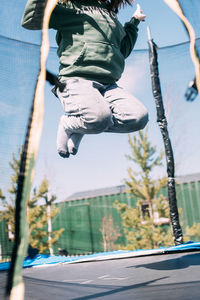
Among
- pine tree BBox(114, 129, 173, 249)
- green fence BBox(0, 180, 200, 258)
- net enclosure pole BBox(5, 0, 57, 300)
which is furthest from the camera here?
green fence BBox(0, 180, 200, 258)

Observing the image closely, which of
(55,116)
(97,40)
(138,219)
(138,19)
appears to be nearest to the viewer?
(97,40)

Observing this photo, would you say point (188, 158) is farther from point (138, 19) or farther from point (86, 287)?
point (86, 287)

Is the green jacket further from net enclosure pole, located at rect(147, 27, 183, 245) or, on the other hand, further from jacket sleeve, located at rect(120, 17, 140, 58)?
net enclosure pole, located at rect(147, 27, 183, 245)

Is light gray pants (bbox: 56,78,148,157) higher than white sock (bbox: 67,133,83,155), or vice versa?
light gray pants (bbox: 56,78,148,157)

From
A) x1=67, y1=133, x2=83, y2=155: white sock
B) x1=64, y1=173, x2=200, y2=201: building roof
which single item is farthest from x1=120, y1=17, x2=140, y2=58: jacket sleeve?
x1=64, y1=173, x2=200, y2=201: building roof

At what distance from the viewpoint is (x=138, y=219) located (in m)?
4.94

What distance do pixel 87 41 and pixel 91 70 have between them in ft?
0.35

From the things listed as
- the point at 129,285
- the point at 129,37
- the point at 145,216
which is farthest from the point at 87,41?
the point at 145,216

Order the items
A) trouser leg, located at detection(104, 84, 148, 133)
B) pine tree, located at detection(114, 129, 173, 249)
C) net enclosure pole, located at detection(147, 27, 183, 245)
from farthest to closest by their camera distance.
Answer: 1. pine tree, located at detection(114, 129, 173, 249)
2. net enclosure pole, located at detection(147, 27, 183, 245)
3. trouser leg, located at detection(104, 84, 148, 133)

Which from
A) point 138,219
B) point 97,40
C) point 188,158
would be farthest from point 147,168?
point 97,40

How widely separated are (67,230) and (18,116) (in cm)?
449

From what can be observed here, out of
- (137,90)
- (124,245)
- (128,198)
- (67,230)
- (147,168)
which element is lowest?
(124,245)

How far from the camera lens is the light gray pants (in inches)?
41.5

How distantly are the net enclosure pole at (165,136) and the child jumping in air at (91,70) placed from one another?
100 centimetres
